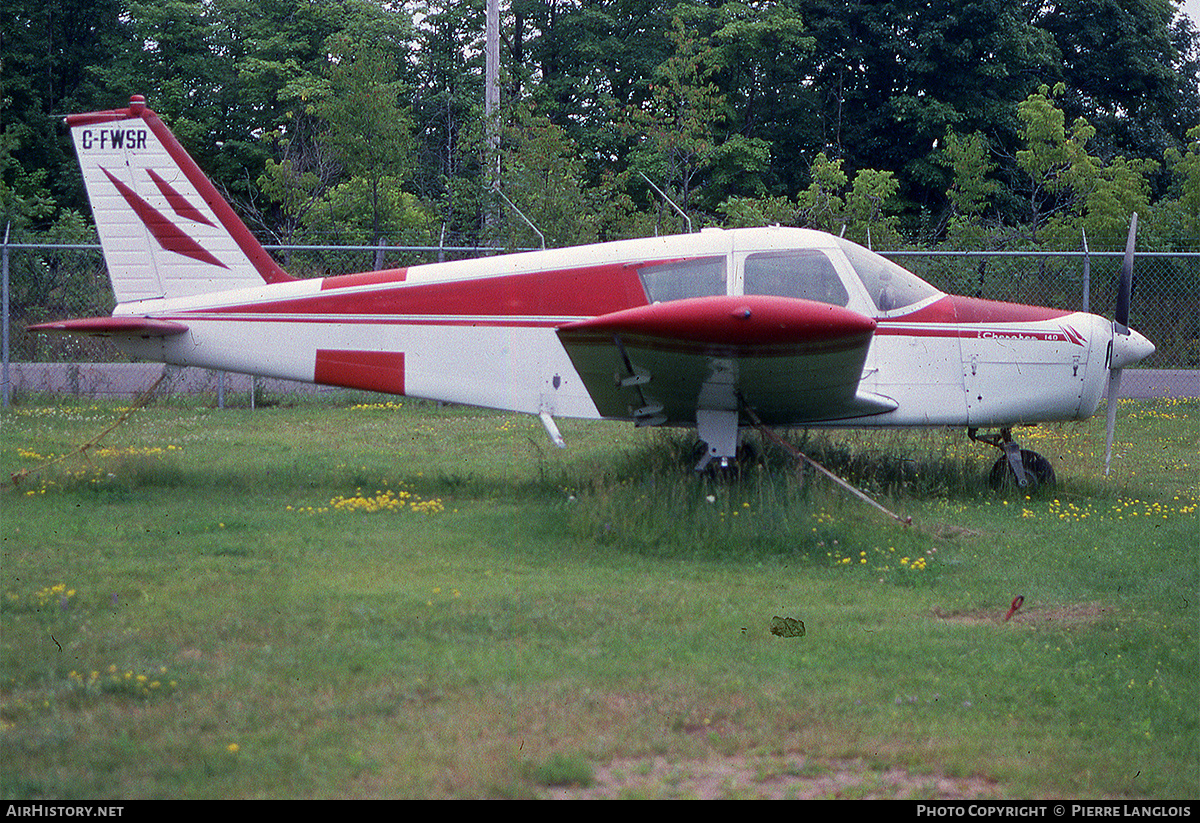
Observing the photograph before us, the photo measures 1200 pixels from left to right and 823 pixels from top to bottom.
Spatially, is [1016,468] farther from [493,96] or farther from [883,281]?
[493,96]

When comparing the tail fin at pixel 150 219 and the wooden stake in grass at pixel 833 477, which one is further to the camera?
the tail fin at pixel 150 219

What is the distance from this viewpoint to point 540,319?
8219mm

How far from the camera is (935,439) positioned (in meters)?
10.8

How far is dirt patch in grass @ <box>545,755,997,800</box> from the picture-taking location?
329 centimetres

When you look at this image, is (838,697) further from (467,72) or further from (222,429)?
(467,72)

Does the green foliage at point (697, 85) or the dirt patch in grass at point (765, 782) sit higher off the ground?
the green foliage at point (697, 85)

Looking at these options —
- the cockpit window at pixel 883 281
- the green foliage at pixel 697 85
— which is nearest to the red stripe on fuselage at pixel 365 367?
the cockpit window at pixel 883 281

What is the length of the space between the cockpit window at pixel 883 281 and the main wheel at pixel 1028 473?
1.60 meters

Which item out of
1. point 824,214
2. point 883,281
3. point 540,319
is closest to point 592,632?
point 540,319

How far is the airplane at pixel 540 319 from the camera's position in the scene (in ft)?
26.5

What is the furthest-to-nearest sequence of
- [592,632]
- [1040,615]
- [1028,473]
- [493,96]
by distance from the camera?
[493,96], [1028,473], [1040,615], [592,632]

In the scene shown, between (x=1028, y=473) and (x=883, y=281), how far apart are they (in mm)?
2096

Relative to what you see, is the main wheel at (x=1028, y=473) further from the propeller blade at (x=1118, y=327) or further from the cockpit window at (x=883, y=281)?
the cockpit window at (x=883, y=281)

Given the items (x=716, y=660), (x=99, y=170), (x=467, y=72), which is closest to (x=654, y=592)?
(x=716, y=660)
